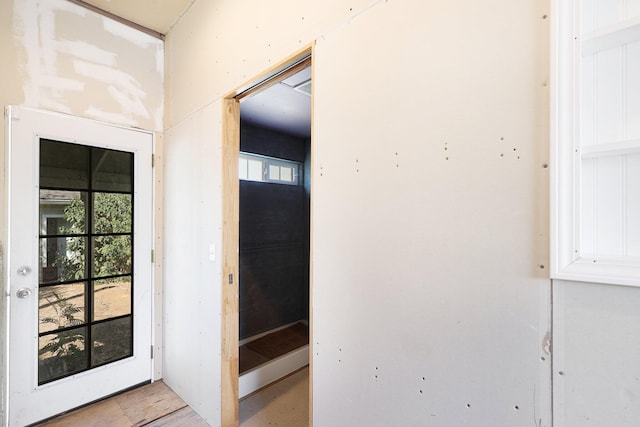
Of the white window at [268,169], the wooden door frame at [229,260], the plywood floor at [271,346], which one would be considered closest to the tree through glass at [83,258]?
the plywood floor at [271,346]

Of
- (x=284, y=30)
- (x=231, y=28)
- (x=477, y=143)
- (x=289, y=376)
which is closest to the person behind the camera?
(x=477, y=143)

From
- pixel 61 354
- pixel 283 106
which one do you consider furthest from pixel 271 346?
pixel 283 106

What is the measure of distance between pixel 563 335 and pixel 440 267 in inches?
12.2

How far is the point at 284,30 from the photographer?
140 cm

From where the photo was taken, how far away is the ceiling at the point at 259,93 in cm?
212

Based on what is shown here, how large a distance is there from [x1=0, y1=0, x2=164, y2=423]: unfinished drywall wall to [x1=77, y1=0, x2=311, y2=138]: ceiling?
4.5 inches

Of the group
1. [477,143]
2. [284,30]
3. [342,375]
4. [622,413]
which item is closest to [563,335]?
[622,413]

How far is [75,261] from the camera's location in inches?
80.7

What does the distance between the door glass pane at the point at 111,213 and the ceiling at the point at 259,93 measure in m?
1.25

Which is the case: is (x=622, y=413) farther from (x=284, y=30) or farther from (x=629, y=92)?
(x=284, y=30)

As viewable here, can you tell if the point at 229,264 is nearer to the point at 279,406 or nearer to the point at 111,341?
the point at 279,406

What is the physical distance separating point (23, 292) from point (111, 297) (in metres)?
0.48

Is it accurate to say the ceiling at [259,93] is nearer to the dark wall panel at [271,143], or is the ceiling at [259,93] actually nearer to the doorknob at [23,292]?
the dark wall panel at [271,143]

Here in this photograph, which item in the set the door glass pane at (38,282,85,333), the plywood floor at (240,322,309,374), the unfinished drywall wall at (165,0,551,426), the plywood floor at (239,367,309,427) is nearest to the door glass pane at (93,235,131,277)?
the door glass pane at (38,282,85,333)
